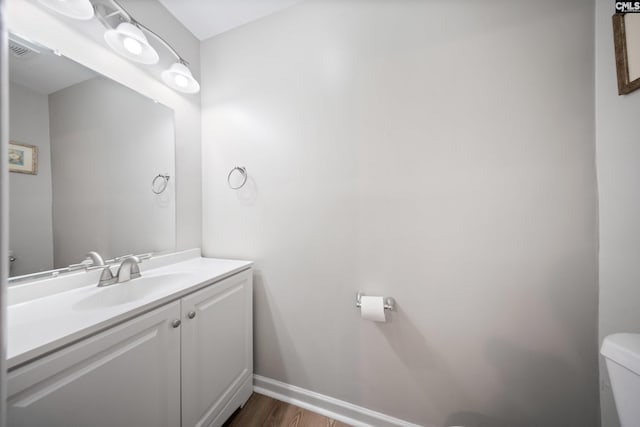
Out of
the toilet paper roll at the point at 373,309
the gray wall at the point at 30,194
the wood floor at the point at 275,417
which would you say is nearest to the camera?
the gray wall at the point at 30,194

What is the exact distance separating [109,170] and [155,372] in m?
1.05

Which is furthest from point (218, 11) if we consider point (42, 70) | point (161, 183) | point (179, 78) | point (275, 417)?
point (275, 417)

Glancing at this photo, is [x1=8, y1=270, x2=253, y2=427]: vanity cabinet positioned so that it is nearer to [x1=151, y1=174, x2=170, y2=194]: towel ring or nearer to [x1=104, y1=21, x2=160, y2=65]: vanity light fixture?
[x1=151, y1=174, x2=170, y2=194]: towel ring

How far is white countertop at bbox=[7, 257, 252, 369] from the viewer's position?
0.54m

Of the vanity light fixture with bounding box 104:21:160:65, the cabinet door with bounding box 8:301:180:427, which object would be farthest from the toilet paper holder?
the vanity light fixture with bounding box 104:21:160:65

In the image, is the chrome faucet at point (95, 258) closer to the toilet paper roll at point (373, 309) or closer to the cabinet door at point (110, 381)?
the cabinet door at point (110, 381)

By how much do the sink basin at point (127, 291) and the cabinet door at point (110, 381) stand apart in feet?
1.03

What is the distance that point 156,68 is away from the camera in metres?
1.29

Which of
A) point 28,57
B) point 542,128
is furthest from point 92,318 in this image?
point 542,128

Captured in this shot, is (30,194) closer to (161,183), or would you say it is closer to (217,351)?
(161,183)

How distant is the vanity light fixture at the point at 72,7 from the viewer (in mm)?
808

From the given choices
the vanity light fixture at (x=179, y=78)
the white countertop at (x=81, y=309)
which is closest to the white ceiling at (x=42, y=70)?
the vanity light fixture at (x=179, y=78)

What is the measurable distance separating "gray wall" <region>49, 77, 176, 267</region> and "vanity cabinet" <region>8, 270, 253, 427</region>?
61 cm

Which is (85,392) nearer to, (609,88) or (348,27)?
(348,27)
